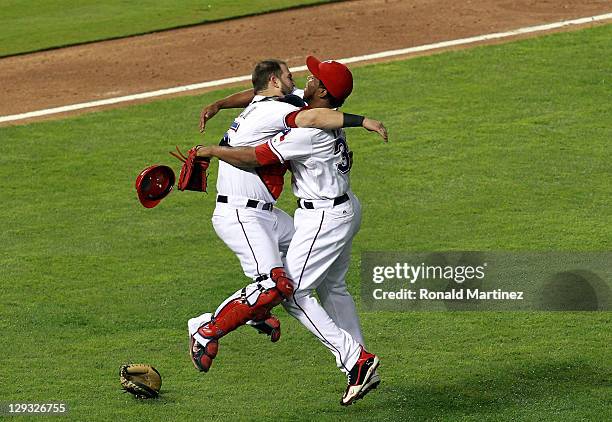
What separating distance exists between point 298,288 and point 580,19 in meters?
10.8

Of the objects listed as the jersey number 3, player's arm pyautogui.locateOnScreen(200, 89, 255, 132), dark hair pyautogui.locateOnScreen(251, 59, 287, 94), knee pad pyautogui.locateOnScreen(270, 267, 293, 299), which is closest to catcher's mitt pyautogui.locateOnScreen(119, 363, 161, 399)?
knee pad pyautogui.locateOnScreen(270, 267, 293, 299)

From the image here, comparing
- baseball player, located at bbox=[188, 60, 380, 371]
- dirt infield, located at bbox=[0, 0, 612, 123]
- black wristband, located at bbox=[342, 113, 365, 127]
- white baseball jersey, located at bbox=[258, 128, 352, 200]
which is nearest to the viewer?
black wristband, located at bbox=[342, 113, 365, 127]

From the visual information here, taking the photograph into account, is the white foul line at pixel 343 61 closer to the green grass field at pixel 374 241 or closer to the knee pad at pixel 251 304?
the green grass field at pixel 374 241

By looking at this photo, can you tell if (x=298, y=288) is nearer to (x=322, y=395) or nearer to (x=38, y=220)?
(x=322, y=395)

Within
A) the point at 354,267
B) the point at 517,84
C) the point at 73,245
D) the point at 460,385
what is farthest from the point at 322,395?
the point at 517,84

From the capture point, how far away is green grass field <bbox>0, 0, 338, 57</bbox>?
19281mm

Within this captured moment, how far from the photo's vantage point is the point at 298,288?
9.07m

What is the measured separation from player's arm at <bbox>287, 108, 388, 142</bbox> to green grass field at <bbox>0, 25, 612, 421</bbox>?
2.07 metres

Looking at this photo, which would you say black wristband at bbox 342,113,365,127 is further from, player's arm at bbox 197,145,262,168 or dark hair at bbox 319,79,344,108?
player's arm at bbox 197,145,262,168

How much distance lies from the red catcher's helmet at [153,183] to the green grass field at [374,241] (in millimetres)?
1475

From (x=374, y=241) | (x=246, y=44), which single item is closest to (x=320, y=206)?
(x=374, y=241)

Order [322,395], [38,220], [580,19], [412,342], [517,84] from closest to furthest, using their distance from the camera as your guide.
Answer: [322,395], [412,342], [38,220], [517,84], [580,19]

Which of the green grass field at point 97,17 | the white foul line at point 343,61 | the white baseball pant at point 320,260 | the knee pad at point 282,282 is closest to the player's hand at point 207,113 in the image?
the white baseball pant at point 320,260

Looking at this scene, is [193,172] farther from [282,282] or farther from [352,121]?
[352,121]
